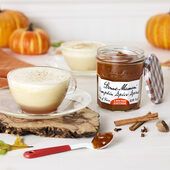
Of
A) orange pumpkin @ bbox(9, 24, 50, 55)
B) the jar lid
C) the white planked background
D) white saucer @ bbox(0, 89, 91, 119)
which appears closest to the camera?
white saucer @ bbox(0, 89, 91, 119)

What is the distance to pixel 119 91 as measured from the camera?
3.45 ft

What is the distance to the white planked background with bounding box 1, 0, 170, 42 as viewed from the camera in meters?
1.87

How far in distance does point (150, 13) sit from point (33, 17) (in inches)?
17.8

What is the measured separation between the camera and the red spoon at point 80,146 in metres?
0.86

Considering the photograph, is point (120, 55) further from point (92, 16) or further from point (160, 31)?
point (92, 16)

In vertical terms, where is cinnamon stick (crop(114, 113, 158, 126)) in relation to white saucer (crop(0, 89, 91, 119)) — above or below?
below

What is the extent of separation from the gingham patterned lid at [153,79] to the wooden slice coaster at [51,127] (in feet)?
0.69

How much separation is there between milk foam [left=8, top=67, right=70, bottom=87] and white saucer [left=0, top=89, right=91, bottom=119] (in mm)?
60

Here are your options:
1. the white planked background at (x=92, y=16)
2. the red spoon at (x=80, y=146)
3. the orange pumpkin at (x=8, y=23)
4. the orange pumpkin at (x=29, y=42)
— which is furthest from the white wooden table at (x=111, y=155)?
the white planked background at (x=92, y=16)

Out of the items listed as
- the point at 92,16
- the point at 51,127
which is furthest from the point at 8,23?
the point at 51,127

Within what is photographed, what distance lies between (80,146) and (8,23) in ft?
2.99

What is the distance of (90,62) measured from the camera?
4.47 feet

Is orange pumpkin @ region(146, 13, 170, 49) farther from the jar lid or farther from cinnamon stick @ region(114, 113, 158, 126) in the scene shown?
cinnamon stick @ region(114, 113, 158, 126)

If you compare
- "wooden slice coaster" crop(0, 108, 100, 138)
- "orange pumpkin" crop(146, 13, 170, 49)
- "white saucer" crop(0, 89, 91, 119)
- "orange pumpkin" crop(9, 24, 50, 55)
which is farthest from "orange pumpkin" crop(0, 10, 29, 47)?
"wooden slice coaster" crop(0, 108, 100, 138)
